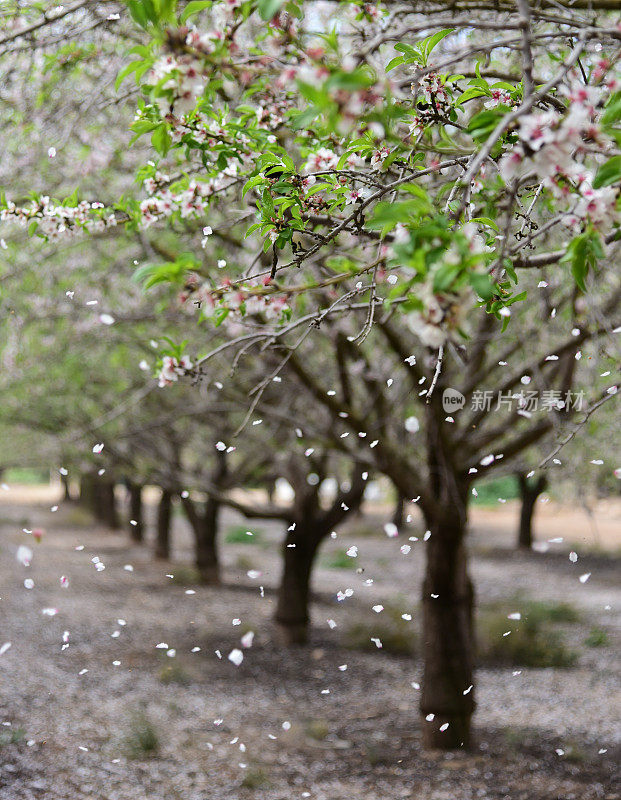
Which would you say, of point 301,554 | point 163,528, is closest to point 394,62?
point 301,554

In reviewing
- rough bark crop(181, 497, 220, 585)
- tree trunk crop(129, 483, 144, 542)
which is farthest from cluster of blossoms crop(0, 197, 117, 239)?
tree trunk crop(129, 483, 144, 542)

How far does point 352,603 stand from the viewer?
12.7 meters

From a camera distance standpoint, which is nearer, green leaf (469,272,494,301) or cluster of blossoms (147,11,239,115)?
green leaf (469,272,494,301)

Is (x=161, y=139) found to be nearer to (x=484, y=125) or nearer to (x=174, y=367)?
(x=484, y=125)

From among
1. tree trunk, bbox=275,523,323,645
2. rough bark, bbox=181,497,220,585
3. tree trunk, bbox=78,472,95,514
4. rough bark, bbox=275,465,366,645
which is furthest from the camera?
tree trunk, bbox=78,472,95,514

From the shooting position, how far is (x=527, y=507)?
20.2 meters

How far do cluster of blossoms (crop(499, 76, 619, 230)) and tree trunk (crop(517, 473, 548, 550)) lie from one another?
59.2 feet

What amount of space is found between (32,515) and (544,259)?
25353mm

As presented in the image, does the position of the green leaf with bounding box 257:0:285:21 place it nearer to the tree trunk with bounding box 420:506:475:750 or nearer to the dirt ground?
the dirt ground

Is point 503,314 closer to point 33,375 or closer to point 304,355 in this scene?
point 304,355

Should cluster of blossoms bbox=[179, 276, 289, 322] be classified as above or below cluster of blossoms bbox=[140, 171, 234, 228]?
below

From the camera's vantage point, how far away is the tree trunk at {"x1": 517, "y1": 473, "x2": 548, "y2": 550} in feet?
64.8

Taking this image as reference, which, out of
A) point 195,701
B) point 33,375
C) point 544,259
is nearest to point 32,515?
point 33,375

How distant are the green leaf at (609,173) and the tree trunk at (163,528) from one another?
14.5m
